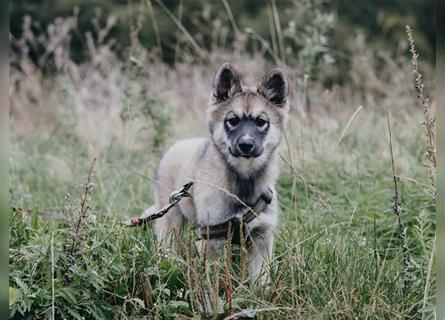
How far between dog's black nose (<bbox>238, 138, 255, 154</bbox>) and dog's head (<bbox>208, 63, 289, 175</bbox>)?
31 millimetres

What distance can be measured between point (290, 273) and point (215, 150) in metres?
1.16

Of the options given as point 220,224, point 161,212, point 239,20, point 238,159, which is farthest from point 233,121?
point 239,20

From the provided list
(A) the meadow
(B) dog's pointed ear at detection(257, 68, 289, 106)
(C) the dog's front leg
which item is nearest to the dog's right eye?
(B) dog's pointed ear at detection(257, 68, 289, 106)

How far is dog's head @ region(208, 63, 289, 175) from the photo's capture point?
4.04 meters

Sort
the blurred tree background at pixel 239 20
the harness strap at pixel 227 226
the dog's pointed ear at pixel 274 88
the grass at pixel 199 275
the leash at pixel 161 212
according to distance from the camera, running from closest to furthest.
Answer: the grass at pixel 199 275 < the leash at pixel 161 212 < the harness strap at pixel 227 226 < the dog's pointed ear at pixel 274 88 < the blurred tree background at pixel 239 20

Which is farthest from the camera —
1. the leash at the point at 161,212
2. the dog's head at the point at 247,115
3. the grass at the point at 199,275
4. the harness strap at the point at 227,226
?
the dog's head at the point at 247,115

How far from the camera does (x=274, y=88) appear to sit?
4.21 metres

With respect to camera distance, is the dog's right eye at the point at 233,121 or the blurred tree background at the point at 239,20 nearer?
the dog's right eye at the point at 233,121

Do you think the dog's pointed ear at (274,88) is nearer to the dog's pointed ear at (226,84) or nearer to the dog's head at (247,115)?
the dog's head at (247,115)

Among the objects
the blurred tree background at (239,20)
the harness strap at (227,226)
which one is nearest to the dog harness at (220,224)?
the harness strap at (227,226)

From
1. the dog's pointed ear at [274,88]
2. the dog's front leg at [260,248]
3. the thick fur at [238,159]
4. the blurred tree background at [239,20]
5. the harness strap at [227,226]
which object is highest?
the blurred tree background at [239,20]

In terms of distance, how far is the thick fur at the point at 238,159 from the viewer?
386 cm

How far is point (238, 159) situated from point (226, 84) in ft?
1.60

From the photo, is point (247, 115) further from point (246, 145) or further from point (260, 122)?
point (246, 145)
